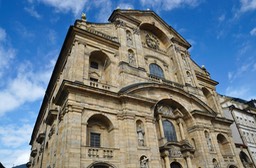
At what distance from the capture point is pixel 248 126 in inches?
1210

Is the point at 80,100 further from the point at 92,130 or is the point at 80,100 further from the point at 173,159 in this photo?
the point at 173,159

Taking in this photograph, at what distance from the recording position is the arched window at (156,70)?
22.6 meters

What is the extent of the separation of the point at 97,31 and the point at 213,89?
697 inches

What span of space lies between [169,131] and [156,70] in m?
7.23

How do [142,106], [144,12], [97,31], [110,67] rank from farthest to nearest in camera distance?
1. [144,12]
2. [97,31]
3. [110,67]
4. [142,106]

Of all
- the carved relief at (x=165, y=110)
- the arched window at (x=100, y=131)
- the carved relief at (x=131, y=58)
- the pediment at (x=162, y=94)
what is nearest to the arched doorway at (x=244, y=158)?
the pediment at (x=162, y=94)

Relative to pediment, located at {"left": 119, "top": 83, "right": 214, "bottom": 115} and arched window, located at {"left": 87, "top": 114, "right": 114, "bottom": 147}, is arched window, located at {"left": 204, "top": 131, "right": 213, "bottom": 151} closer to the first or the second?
pediment, located at {"left": 119, "top": 83, "right": 214, "bottom": 115}

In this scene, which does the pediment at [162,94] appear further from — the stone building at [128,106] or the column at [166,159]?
the column at [166,159]

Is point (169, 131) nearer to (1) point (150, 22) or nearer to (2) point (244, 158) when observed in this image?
(2) point (244, 158)

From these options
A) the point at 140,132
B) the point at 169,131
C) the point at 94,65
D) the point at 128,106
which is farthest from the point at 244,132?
the point at 94,65

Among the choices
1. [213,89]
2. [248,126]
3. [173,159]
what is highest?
[213,89]

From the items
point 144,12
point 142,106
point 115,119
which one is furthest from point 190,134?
point 144,12

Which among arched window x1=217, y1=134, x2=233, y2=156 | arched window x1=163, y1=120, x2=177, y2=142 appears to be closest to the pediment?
arched window x1=163, y1=120, x2=177, y2=142

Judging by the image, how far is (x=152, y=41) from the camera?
25.8 metres
